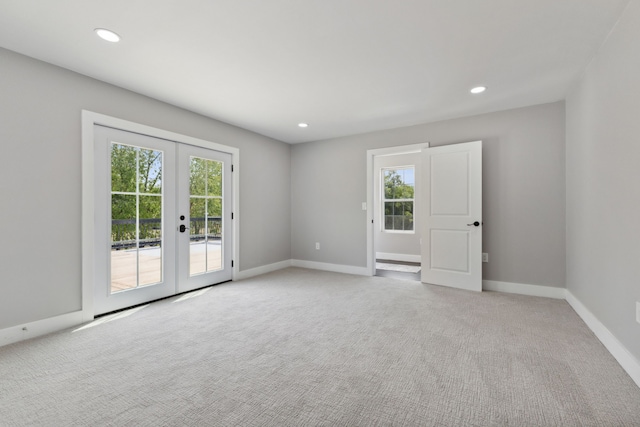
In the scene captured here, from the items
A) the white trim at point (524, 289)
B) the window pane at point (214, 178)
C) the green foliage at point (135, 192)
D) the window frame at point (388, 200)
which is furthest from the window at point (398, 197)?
the green foliage at point (135, 192)

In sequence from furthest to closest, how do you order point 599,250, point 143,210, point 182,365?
1. point 143,210
2. point 599,250
3. point 182,365

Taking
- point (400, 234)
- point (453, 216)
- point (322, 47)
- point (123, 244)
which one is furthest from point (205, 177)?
point (400, 234)

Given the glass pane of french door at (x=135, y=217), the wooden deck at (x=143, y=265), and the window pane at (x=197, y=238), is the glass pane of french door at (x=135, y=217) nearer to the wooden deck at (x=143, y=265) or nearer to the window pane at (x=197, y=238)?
the wooden deck at (x=143, y=265)

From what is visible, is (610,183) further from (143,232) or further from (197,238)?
(143,232)

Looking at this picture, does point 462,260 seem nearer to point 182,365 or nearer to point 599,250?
point 599,250

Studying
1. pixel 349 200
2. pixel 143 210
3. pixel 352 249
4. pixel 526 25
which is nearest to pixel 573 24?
pixel 526 25

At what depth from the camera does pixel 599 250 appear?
2.45m

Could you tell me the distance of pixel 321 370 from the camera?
6.50 feet

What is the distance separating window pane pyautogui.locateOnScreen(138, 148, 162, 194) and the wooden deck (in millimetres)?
726

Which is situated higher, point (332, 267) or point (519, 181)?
point (519, 181)

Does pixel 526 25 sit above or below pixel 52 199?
above

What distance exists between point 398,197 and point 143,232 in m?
5.19

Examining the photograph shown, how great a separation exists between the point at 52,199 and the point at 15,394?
163cm

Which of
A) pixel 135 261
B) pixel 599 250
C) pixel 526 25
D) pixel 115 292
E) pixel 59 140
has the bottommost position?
pixel 115 292
